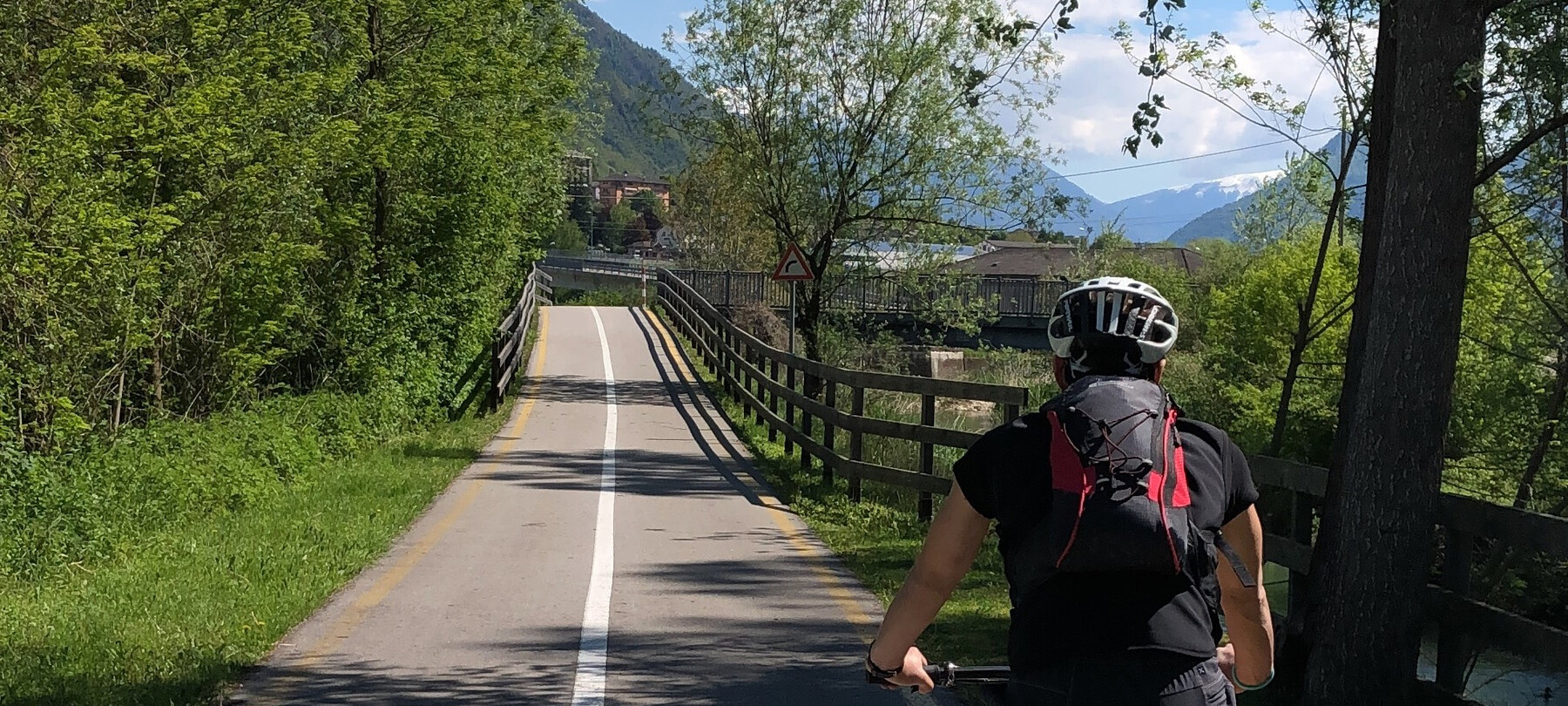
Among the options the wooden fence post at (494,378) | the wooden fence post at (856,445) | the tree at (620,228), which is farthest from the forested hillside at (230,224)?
the tree at (620,228)

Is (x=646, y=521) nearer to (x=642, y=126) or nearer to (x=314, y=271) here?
(x=314, y=271)

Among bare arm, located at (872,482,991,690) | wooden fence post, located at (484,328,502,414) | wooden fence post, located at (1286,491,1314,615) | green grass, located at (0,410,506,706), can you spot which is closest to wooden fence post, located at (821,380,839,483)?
green grass, located at (0,410,506,706)

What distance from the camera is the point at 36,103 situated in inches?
488

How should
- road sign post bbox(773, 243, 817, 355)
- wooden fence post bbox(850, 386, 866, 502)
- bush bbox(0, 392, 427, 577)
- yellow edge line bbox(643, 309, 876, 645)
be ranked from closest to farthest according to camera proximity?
1. yellow edge line bbox(643, 309, 876, 645)
2. bush bbox(0, 392, 427, 577)
3. wooden fence post bbox(850, 386, 866, 502)
4. road sign post bbox(773, 243, 817, 355)

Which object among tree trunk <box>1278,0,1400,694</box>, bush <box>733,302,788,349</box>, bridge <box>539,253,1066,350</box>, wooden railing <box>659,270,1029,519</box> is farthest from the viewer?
bush <box>733,302,788,349</box>

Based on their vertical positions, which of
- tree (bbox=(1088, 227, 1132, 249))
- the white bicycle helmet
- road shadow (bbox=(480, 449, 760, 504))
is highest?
tree (bbox=(1088, 227, 1132, 249))

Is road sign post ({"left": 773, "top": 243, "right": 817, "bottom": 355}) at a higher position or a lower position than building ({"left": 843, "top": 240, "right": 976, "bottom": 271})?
lower

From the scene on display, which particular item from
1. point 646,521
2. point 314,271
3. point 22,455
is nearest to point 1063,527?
point 646,521

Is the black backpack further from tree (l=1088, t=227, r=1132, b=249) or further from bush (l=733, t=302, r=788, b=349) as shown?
tree (l=1088, t=227, r=1132, b=249)

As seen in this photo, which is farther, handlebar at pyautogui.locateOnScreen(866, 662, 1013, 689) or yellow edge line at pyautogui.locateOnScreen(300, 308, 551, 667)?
yellow edge line at pyautogui.locateOnScreen(300, 308, 551, 667)

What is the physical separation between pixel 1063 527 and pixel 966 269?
87.4 feet

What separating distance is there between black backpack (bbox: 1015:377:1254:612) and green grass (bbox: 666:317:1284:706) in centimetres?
407

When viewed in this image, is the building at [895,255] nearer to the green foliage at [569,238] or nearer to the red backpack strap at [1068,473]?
the red backpack strap at [1068,473]

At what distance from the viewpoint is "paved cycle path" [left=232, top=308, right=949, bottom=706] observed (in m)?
6.75
